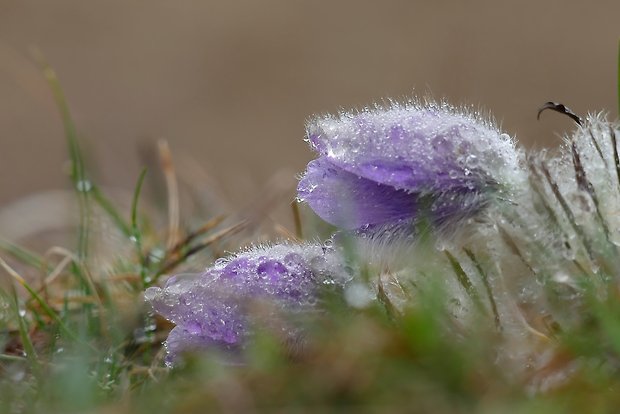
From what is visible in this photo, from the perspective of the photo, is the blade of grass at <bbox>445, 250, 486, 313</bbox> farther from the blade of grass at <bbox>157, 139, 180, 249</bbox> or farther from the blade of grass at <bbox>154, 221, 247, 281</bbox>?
the blade of grass at <bbox>157, 139, 180, 249</bbox>

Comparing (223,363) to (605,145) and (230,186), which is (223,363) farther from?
(230,186)

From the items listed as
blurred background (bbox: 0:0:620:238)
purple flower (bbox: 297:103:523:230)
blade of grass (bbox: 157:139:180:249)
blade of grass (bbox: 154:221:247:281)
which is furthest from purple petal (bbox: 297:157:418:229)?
blurred background (bbox: 0:0:620:238)

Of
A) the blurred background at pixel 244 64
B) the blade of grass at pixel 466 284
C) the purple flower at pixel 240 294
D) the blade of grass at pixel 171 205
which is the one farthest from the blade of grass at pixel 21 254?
the blurred background at pixel 244 64

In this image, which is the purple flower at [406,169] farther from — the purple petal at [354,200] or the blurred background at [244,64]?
the blurred background at [244,64]

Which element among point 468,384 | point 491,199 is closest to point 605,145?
point 491,199

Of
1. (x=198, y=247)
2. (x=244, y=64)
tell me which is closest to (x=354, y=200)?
(x=198, y=247)

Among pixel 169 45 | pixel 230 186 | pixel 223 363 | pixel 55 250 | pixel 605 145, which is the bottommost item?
pixel 223 363
